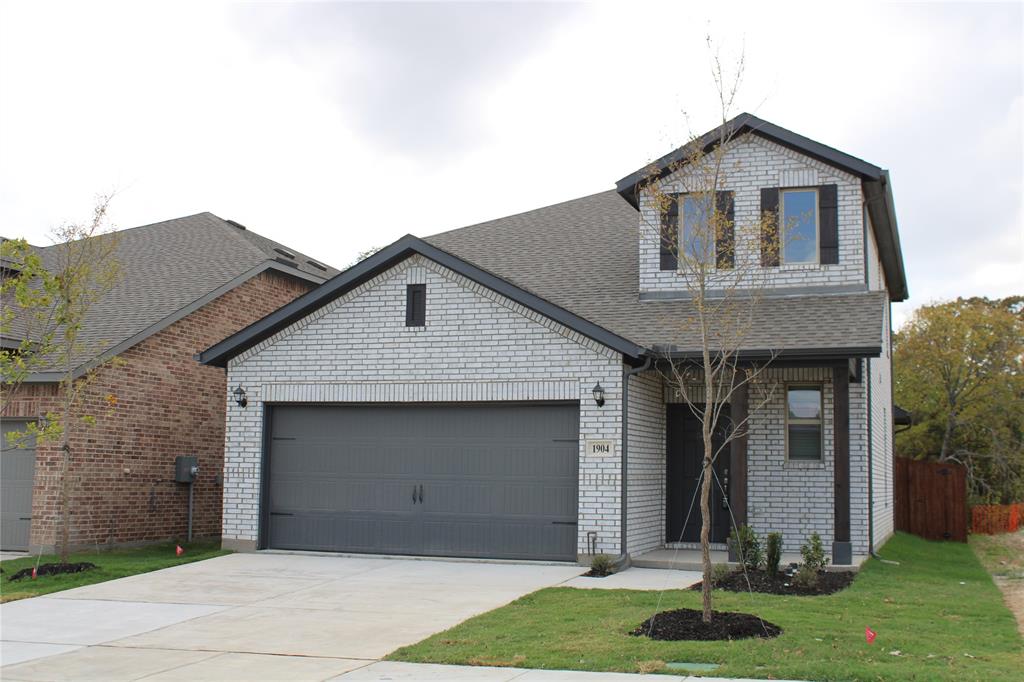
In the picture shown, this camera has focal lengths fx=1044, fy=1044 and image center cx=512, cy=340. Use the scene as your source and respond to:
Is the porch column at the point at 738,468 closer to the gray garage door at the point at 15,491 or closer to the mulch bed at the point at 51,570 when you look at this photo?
the mulch bed at the point at 51,570

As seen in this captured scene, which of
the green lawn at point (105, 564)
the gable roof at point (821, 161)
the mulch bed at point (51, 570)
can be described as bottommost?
the green lawn at point (105, 564)

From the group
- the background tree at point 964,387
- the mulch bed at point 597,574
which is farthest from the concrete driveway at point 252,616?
the background tree at point 964,387

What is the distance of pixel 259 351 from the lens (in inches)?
642

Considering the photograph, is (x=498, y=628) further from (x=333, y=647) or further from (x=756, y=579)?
(x=756, y=579)

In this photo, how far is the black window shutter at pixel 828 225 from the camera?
16.3 metres

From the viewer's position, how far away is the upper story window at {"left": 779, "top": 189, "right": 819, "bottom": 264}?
16.5 m

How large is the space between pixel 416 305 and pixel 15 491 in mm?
7292

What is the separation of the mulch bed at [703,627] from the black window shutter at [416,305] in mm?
7221

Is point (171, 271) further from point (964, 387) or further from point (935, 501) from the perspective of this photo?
point (964, 387)

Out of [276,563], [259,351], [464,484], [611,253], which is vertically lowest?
[276,563]

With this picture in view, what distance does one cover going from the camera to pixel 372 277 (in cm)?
1587

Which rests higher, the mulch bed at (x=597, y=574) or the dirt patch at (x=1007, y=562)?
the mulch bed at (x=597, y=574)

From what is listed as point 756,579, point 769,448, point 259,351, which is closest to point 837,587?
point 756,579

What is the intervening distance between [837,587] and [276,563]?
7554 mm
